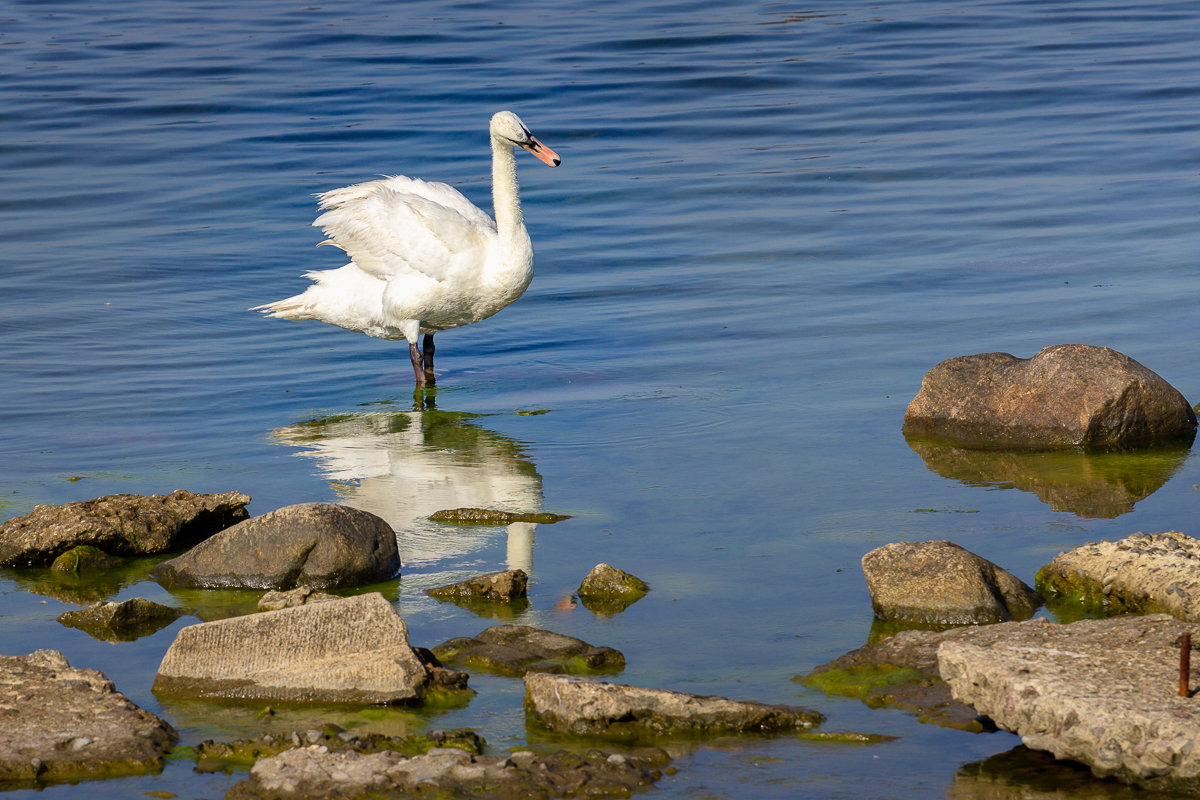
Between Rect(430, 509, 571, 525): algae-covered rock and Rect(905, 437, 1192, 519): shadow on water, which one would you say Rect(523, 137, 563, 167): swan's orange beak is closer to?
Rect(905, 437, 1192, 519): shadow on water

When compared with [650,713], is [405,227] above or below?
above

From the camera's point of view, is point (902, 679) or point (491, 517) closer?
point (902, 679)

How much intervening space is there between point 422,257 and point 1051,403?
4.40m

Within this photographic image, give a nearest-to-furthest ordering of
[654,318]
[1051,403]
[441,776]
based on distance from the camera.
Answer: [441,776], [1051,403], [654,318]

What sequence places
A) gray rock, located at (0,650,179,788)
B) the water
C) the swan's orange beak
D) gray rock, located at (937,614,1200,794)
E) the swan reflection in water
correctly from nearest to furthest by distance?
gray rock, located at (937,614,1200,794), gray rock, located at (0,650,179,788), the water, the swan reflection in water, the swan's orange beak

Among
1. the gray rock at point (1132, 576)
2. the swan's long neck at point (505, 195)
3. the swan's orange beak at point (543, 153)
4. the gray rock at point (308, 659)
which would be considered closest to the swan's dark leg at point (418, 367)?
the swan's long neck at point (505, 195)

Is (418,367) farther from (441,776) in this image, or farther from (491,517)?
(441,776)

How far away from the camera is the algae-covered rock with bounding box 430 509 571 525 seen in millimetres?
7297

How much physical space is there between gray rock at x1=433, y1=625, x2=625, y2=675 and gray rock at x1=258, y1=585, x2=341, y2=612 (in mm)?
619

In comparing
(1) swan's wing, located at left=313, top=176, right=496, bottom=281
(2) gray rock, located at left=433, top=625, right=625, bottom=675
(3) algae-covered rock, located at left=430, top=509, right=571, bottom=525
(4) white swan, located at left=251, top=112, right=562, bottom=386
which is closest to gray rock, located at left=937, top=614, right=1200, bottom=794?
(2) gray rock, located at left=433, top=625, right=625, bottom=675

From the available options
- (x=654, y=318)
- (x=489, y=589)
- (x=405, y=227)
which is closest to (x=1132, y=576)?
(x=489, y=589)

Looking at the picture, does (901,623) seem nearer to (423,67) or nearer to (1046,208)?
(1046,208)

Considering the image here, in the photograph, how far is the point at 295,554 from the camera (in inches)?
253

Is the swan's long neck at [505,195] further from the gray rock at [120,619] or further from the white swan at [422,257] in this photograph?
the gray rock at [120,619]
